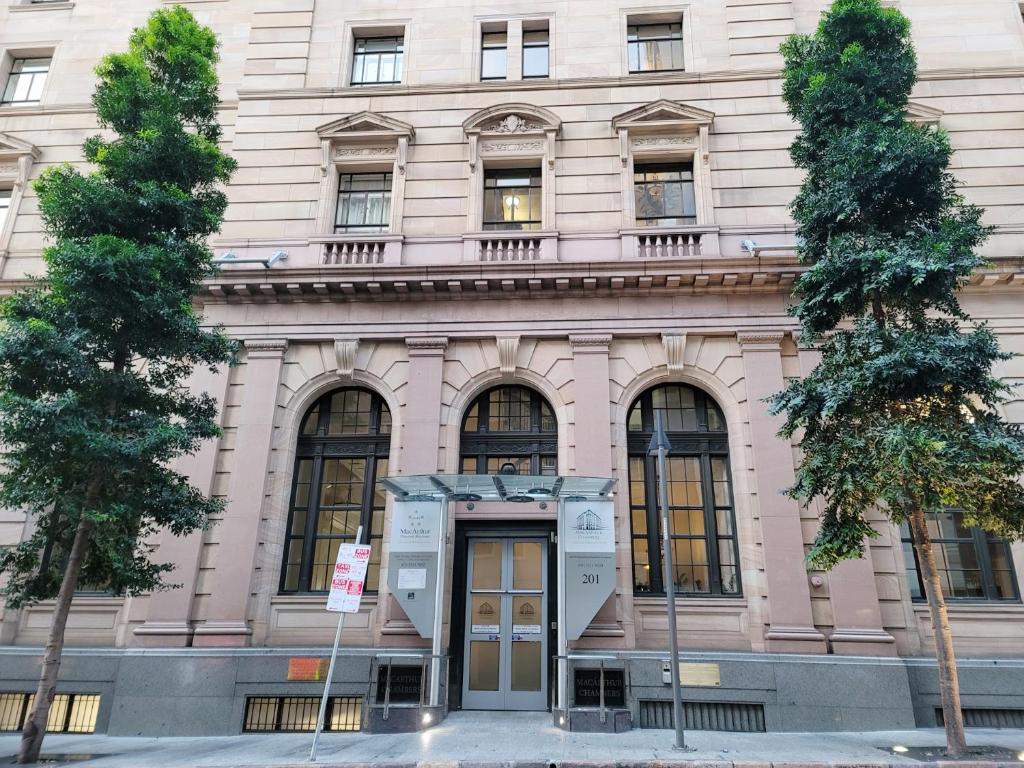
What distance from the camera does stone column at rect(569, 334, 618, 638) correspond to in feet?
43.1

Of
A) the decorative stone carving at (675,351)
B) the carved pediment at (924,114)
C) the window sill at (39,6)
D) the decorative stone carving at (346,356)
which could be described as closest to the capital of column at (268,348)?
the decorative stone carving at (346,356)

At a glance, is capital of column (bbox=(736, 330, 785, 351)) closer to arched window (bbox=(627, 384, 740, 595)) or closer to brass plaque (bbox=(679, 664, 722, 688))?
arched window (bbox=(627, 384, 740, 595))

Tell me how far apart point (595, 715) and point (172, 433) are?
8477mm

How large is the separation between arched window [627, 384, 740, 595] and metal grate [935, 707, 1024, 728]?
14.6 ft

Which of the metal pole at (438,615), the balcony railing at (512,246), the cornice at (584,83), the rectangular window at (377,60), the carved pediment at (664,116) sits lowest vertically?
the metal pole at (438,615)

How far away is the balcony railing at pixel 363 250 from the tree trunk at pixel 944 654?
11718 mm

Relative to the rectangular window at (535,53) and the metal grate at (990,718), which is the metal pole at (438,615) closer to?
the metal grate at (990,718)

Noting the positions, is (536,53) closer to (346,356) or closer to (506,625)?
(346,356)

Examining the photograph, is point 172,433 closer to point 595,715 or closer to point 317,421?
point 317,421

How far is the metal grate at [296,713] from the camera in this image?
1199 cm

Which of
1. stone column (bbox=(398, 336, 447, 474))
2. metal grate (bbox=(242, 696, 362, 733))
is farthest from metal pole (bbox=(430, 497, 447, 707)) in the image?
metal grate (bbox=(242, 696, 362, 733))

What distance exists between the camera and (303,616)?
12.9 m

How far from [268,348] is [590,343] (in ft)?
24.6

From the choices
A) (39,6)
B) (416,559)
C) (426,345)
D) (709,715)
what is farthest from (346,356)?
(39,6)
